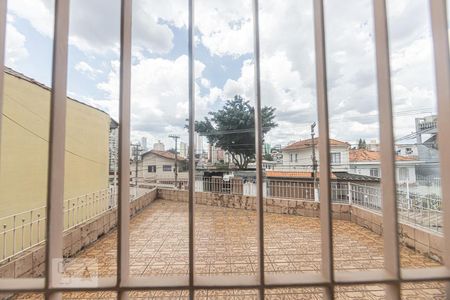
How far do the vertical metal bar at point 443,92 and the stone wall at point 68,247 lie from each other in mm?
1104

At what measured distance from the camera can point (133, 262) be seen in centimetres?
277

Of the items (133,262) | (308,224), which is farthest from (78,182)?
(308,224)

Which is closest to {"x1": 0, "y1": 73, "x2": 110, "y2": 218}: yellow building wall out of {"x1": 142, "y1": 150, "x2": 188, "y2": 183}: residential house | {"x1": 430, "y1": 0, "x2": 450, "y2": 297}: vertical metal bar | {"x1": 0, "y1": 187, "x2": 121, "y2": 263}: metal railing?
{"x1": 0, "y1": 187, "x2": 121, "y2": 263}: metal railing

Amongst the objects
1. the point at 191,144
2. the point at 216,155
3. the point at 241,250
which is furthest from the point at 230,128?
the point at 191,144

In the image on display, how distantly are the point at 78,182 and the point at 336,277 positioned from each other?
4017 mm

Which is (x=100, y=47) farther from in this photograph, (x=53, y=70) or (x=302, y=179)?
(x=302, y=179)

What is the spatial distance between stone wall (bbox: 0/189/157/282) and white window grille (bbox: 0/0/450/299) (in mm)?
206

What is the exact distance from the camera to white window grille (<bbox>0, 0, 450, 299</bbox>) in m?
0.66

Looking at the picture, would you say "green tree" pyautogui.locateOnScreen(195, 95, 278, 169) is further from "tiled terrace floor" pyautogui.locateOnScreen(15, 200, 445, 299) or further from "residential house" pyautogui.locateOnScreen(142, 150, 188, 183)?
"tiled terrace floor" pyautogui.locateOnScreen(15, 200, 445, 299)

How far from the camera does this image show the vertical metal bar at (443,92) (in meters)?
0.71

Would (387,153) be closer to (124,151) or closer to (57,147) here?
(124,151)

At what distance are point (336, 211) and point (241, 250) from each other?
3.08 m

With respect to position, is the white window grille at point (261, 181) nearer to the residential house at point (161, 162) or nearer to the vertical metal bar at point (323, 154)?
the vertical metal bar at point (323, 154)

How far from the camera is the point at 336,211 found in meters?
5.19
